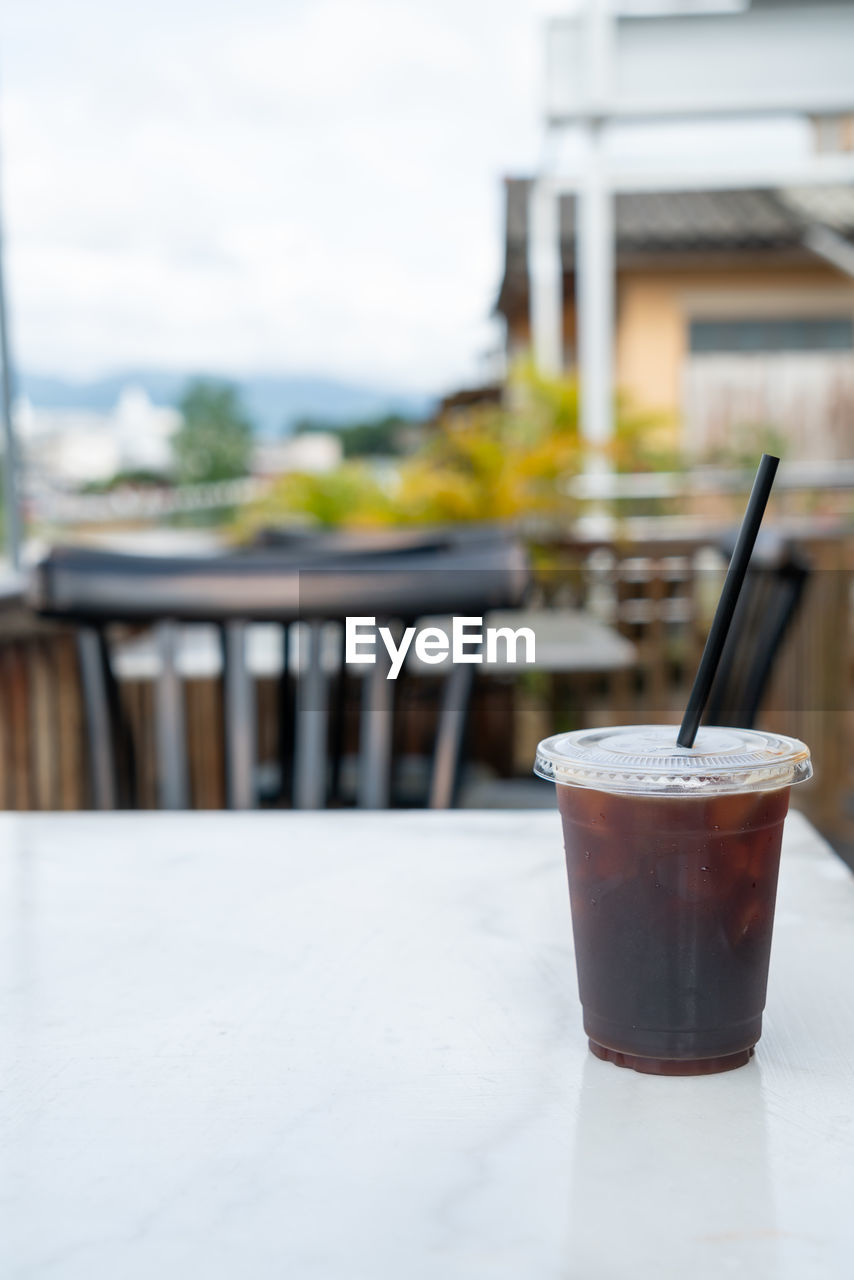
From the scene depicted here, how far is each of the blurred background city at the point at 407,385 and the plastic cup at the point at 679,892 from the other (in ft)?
2.48

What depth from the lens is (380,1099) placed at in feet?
1.48

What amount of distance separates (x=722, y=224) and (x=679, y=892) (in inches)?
400

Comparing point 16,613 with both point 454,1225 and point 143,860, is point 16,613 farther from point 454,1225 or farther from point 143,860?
point 454,1225

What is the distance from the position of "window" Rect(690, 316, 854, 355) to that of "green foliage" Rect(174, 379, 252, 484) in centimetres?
361

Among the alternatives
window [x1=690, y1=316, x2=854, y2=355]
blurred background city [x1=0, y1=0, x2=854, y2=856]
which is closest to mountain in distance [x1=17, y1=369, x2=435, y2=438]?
blurred background city [x1=0, y1=0, x2=854, y2=856]

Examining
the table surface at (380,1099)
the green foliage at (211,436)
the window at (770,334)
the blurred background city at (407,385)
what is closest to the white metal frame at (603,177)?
the blurred background city at (407,385)

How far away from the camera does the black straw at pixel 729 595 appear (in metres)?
0.49

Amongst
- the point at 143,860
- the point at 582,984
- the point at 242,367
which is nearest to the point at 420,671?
the point at 143,860

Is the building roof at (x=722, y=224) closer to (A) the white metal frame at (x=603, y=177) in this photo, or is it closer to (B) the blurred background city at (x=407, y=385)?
(B) the blurred background city at (x=407, y=385)

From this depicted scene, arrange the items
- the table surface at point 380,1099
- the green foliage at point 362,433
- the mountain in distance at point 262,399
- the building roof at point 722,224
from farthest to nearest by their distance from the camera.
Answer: the building roof at point 722,224, the green foliage at point 362,433, the mountain in distance at point 262,399, the table surface at point 380,1099

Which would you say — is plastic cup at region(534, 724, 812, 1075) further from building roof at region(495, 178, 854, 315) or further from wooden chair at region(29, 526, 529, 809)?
building roof at region(495, 178, 854, 315)

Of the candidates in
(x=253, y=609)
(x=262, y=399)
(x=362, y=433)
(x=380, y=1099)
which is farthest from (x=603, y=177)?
(x=380, y=1099)

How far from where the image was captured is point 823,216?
9.30 metres

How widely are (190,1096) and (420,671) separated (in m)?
1.78
